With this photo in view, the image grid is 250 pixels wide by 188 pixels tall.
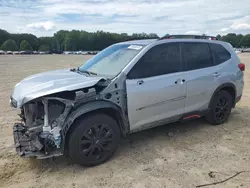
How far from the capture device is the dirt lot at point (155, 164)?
11.3ft

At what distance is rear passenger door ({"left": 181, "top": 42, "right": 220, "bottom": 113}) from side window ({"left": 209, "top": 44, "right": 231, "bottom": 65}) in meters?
0.11

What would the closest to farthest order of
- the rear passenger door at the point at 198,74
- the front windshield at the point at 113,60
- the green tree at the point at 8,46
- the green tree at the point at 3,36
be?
1. the front windshield at the point at 113,60
2. the rear passenger door at the point at 198,74
3. the green tree at the point at 8,46
4. the green tree at the point at 3,36

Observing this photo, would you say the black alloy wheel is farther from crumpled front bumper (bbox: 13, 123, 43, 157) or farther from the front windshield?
the front windshield

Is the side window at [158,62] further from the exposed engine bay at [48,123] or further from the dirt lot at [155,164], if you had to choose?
the dirt lot at [155,164]

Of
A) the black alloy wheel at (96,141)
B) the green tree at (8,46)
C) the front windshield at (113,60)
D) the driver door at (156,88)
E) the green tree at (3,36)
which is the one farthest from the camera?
the green tree at (3,36)

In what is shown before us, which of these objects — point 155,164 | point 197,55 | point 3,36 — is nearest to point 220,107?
point 197,55

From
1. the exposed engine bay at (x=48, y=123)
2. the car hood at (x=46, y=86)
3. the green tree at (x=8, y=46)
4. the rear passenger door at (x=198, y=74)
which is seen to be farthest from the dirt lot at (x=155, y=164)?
the green tree at (x=8, y=46)

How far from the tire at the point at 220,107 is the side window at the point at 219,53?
25.2 inches

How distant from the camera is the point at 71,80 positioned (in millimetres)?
3859

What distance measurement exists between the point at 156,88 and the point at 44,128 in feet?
5.96

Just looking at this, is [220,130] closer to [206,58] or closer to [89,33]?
[206,58]

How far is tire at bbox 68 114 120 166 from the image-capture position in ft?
11.8

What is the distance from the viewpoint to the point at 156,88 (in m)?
4.21

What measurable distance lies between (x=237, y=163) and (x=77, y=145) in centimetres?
239
